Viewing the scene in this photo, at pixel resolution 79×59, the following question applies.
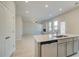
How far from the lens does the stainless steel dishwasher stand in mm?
3365

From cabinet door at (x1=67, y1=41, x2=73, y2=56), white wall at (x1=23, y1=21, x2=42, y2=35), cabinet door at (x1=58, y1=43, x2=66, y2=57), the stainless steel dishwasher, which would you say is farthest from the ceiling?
white wall at (x1=23, y1=21, x2=42, y2=35)

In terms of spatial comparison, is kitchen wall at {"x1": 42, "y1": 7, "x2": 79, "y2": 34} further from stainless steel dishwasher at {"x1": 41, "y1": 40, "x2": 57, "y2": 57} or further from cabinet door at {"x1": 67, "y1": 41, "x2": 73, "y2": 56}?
stainless steel dishwasher at {"x1": 41, "y1": 40, "x2": 57, "y2": 57}

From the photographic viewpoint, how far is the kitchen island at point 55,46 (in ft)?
11.0

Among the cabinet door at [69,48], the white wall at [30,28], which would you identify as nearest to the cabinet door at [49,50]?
the cabinet door at [69,48]

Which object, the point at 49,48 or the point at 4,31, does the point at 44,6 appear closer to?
the point at 49,48

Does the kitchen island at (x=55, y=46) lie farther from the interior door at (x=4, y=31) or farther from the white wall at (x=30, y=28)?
the white wall at (x=30, y=28)

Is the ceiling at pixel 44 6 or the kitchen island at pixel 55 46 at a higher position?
the ceiling at pixel 44 6

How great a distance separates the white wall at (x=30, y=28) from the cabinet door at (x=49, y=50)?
45.5 feet

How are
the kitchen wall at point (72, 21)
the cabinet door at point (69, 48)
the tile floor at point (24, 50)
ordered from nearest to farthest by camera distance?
the cabinet door at point (69, 48) → the tile floor at point (24, 50) → the kitchen wall at point (72, 21)

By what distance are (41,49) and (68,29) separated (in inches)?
211

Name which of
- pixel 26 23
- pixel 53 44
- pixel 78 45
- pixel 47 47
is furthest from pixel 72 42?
pixel 26 23

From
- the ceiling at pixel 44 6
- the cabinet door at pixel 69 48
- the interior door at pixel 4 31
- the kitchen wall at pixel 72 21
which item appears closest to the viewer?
the interior door at pixel 4 31

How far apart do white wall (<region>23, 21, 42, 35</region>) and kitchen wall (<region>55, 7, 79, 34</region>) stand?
965 centimetres

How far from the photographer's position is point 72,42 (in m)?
4.60
